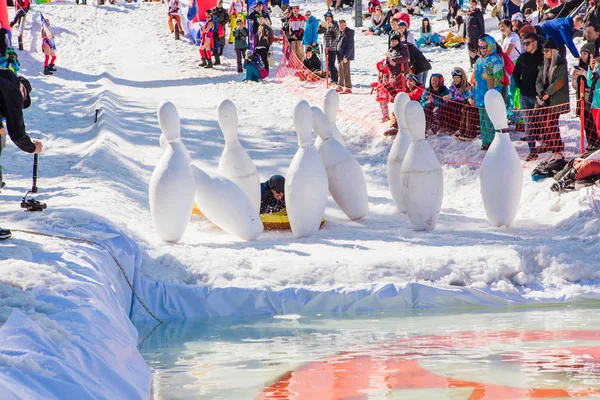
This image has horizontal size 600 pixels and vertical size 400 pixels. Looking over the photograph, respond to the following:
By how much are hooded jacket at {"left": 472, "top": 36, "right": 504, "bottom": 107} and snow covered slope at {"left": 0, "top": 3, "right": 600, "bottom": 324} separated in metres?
0.81

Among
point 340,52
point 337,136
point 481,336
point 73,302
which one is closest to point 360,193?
point 337,136

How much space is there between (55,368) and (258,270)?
12.4 ft

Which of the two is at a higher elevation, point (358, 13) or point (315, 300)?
point (358, 13)

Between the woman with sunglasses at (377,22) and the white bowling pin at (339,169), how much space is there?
14454 millimetres

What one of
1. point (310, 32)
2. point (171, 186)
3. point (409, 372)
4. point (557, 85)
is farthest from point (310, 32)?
point (409, 372)

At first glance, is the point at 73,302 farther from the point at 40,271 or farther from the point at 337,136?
the point at 337,136

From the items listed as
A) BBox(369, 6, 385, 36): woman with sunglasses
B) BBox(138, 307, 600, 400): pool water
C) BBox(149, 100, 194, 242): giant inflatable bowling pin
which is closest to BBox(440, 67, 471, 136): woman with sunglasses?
BBox(149, 100, 194, 242): giant inflatable bowling pin

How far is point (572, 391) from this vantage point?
4.42 meters

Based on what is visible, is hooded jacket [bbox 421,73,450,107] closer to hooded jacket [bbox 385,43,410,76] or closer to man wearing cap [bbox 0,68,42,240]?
hooded jacket [bbox 385,43,410,76]

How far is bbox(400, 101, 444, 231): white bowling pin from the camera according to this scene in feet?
27.7

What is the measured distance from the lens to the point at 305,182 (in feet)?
27.9

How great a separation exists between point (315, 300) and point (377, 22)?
17485 millimetres

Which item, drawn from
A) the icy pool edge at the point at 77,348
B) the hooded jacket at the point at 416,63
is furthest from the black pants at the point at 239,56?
the icy pool edge at the point at 77,348

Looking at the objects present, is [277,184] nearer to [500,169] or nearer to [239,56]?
[500,169]
